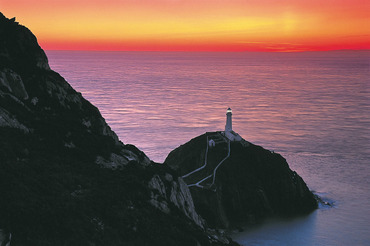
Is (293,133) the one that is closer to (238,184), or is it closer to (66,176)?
(238,184)

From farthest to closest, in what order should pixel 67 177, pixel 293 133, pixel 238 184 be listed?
pixel 293 133 → pixel 238 184 → pixel 67 177

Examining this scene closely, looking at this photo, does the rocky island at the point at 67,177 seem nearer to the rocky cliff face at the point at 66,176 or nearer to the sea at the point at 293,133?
the rocky cliff face at the point at 66,176

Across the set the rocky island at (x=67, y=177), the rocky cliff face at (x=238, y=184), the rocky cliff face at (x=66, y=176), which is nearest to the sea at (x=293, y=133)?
the rocky cliff face at (x=238, y=184)

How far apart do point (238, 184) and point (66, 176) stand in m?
35.6

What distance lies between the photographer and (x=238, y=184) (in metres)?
65.1

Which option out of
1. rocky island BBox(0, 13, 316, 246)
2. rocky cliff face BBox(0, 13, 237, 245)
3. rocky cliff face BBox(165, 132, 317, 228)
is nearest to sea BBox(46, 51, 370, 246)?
rocky cliff face BBox(165, 132, 317, 228)

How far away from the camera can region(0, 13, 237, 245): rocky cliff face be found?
2714 centimetres

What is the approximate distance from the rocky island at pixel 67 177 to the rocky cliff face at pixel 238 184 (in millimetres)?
2803

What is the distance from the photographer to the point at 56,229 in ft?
86.5

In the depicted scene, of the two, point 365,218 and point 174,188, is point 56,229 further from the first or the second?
point 365,218

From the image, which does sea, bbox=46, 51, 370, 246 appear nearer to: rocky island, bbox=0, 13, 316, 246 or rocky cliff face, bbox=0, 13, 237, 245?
rocky island, bbox=0, 13, 316, 246

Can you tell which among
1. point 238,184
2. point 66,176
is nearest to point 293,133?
point 238,184

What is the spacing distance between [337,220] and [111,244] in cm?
4128

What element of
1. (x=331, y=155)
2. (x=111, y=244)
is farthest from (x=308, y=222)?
(x=111, y=244)
